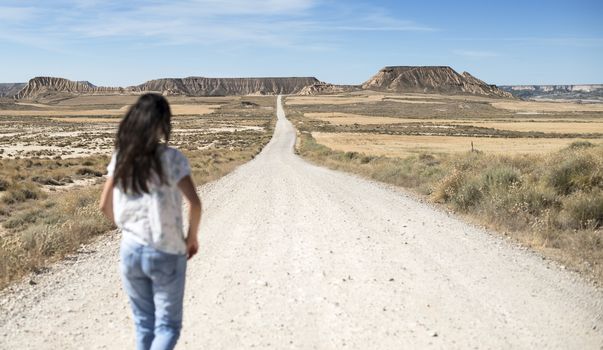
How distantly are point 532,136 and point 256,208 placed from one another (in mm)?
62497

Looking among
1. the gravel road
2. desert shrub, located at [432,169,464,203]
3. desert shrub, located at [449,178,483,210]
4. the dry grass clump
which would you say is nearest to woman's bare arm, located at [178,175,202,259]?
the gravel road

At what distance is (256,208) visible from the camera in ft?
42.3

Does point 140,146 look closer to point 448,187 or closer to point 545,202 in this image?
point 545,202

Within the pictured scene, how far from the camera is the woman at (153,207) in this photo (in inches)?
129

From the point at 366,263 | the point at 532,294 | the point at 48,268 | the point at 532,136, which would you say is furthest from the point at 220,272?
the point at 532,136

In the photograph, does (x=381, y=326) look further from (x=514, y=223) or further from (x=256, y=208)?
(x=256, y=208)

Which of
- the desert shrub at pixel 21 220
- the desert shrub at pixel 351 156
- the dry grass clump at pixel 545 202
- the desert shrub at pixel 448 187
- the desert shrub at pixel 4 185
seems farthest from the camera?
the desert shrub at pixel 351 156

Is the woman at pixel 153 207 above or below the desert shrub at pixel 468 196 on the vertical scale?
above

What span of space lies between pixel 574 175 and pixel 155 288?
37.2ft

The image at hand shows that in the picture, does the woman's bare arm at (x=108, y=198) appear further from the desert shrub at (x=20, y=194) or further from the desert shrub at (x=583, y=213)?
the desert shrub at (x=20, y=194)

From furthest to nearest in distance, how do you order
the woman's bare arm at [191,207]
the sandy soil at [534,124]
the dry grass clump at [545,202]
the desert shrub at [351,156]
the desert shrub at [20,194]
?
the sandy soil at [534,124]
the desert shrub at [351,156]
the desert shrub at [20,194]
the dry grass clump at [545,202]
the woman's bare arm at [191,207]

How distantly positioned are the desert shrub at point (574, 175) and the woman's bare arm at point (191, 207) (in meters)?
10.7

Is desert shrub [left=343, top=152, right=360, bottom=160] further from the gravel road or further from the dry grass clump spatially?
the gravel road

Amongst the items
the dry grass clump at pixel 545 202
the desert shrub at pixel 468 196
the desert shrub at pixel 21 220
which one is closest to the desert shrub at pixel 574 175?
the dry grass clump at pixel 545 202
